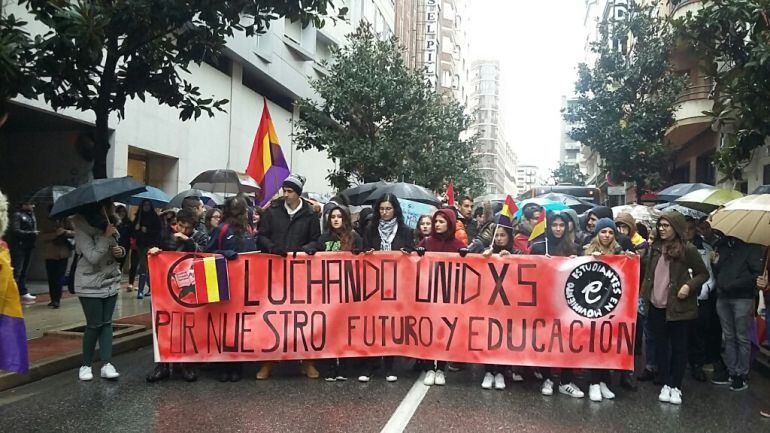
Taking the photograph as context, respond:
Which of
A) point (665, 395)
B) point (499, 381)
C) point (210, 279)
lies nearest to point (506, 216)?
point (499, 381)

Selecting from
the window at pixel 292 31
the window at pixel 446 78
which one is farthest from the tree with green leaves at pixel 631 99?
the window at pixel 446 78

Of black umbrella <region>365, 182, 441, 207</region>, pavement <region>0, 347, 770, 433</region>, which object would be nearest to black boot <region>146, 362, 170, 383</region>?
pavement <region>0, 347, 770, 433</region>

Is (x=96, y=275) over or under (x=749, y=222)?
under

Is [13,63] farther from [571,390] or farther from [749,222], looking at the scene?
[749,222]

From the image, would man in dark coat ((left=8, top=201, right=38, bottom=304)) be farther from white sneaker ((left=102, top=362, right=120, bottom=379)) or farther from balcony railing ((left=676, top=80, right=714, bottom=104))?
balcony railing ((left=676, top=80, right=714, bottom=104))

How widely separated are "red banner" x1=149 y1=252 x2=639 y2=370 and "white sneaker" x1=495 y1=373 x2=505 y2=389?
0.13 meters

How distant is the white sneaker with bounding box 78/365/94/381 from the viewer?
21.9 ft

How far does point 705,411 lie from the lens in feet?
20.1

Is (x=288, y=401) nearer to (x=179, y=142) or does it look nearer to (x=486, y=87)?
(x=179, y=142)

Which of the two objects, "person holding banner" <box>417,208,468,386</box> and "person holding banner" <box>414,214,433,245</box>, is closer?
"person holding banner" <box>417,208,468,386</box>

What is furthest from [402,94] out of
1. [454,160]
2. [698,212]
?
[698,212]

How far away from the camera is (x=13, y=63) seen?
6535 mm

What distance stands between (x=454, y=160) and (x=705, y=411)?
23302 mm

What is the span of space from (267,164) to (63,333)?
3.61m
